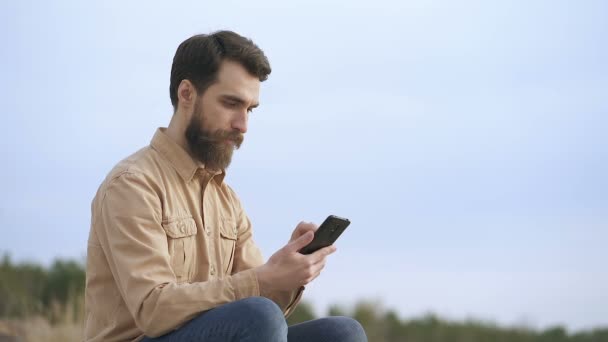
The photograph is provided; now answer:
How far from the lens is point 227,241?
12.5ft

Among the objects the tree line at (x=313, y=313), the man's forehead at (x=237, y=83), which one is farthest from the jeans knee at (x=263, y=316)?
the tree line at (x=313, y=313)

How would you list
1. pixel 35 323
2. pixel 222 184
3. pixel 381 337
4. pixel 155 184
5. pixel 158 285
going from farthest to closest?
pixel 381 337 < pixel 35 323 < pixel 222 184 < pixel 155 184 < pixel 158 285

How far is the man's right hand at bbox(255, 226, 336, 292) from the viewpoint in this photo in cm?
322

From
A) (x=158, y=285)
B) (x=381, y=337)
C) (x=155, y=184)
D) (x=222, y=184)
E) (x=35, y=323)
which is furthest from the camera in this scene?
(x=381, y=337)

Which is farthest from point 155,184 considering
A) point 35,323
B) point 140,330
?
point 35,323

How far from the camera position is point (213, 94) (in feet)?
12.0

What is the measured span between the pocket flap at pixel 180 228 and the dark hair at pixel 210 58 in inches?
22.6

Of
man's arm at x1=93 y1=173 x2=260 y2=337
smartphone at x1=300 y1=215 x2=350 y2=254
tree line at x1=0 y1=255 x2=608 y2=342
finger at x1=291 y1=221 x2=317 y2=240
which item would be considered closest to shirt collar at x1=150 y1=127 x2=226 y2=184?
man's arm at x1=93 y1=173 x2=260 y2=337

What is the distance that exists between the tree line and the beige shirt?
5.61 m

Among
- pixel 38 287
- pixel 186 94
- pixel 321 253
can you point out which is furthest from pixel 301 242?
pixel 38 287

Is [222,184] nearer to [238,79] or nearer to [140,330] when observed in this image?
[238,79]

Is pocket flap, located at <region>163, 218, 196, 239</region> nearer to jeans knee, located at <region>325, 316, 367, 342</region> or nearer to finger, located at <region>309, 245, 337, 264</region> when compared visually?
finger, located at <region>309, 245, 337, 264</region>

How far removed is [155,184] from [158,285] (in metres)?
0.46

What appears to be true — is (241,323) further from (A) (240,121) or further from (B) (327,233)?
(A) (240,121)
